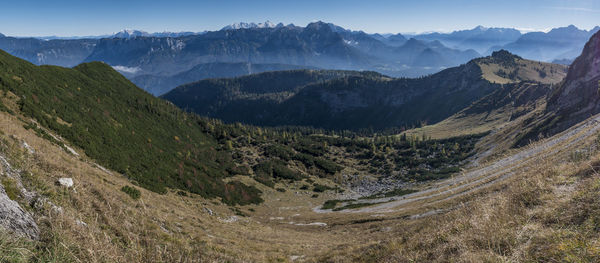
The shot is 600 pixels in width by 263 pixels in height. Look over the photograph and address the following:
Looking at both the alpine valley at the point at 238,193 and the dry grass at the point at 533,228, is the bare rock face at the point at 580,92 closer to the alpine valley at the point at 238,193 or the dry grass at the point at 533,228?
the alpine valley at the point at 238,193

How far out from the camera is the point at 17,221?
23.2 ft

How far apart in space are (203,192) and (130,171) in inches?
544

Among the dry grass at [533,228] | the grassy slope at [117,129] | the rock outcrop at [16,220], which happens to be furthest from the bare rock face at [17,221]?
the grassy slope at [117,129]

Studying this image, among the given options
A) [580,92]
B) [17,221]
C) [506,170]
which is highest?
[580,92]

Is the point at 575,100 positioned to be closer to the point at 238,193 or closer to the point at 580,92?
the point at 580,92

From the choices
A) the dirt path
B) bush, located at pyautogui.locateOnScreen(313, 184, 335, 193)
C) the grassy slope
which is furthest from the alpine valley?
bush, located at pyautogui.locateOnScreen(313, 184, 335, 193)

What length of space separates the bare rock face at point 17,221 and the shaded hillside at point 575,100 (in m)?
89.0

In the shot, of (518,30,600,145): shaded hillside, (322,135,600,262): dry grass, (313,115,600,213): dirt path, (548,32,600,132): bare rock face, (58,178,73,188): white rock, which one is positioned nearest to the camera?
(322,135,600,262): dry grass

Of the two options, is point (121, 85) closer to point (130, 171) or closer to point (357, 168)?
point (130, 171)

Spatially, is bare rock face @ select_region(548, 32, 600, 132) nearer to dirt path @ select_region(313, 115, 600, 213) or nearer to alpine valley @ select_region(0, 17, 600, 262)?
alpine valley @ select_region(0, 17, 600, 262)

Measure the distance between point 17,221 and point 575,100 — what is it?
463 feet

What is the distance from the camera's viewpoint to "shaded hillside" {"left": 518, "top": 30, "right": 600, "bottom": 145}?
75.9 meters

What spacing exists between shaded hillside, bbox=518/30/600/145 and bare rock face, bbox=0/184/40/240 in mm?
88953

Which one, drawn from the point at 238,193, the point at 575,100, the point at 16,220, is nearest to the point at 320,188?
the point at 238,193
